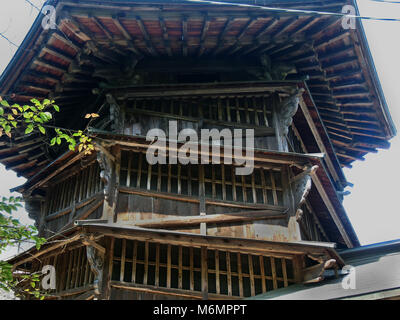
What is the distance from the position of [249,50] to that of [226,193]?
335 cm

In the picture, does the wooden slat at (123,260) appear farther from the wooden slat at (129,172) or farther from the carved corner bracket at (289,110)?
the carved corner bracket at (289,110)

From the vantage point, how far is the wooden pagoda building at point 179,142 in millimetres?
9055

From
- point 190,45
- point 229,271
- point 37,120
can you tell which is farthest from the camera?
point 190,45

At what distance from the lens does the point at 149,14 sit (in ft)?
30.7

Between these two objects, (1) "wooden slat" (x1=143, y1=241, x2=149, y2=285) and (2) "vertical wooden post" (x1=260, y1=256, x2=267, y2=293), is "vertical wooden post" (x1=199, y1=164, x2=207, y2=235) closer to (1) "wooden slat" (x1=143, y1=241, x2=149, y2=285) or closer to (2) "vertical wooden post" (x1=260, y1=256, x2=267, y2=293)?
(1) "wooden slat" (x1=143, y1=241, x2=149, y2=285)

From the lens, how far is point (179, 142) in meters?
9.62

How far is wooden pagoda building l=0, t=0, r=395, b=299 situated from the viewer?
905cm

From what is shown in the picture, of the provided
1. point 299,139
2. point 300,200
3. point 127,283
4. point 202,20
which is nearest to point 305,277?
point 300,200
